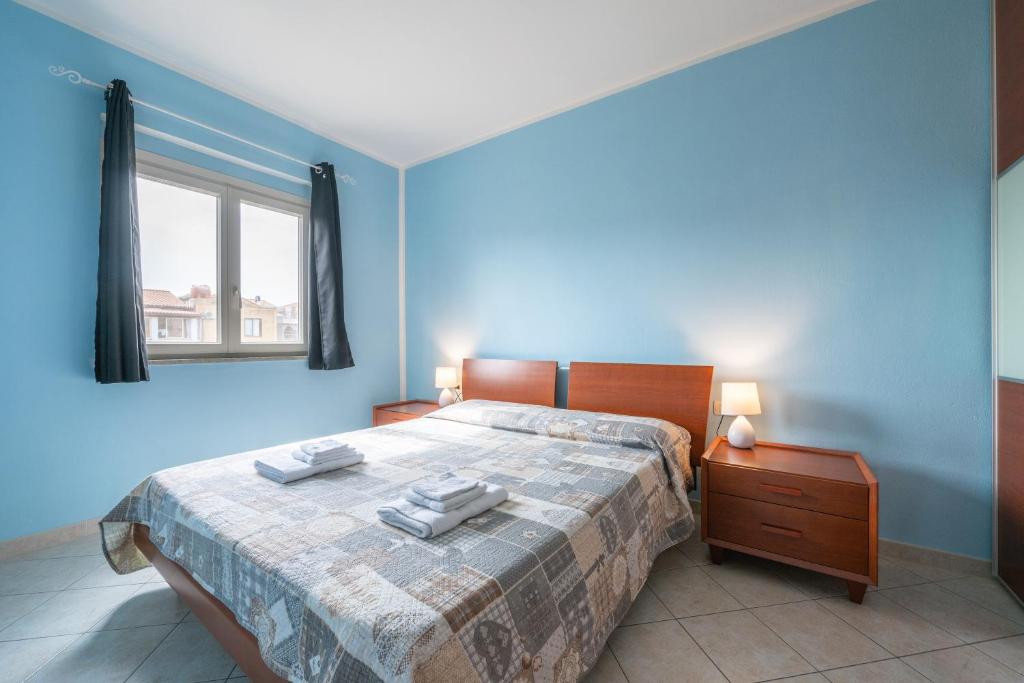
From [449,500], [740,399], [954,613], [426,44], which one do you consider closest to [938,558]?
[954,613]

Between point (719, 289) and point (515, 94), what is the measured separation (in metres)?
1.87

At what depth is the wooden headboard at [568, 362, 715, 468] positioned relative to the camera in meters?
2.42

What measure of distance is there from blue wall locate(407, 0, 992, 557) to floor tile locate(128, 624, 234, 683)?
2.32 meters

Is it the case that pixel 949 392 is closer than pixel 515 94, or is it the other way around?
pixel 949 392

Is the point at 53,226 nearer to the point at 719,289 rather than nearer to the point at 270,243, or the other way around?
the point at 270,243

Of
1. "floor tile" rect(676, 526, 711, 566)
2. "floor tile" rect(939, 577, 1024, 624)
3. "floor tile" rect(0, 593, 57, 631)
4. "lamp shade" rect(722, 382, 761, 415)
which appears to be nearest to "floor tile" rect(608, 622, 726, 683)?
"floor tile" rect(676, 526, 711, 566)

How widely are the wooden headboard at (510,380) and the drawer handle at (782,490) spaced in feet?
4.59

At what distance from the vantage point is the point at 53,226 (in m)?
2.17

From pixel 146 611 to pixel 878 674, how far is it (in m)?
2.68

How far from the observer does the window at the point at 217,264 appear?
8.39 feet

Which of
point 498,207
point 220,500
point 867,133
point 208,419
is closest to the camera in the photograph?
point 220,500

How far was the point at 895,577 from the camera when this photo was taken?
75.2 inches

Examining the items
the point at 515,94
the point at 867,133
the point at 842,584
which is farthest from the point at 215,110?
the point at 842,584

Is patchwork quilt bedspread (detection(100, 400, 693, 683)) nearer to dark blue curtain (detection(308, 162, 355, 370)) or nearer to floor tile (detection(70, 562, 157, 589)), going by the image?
floor tile (detection(70, 562, 157, 589))
